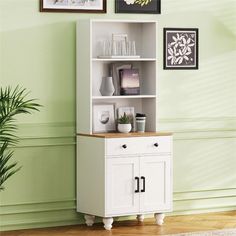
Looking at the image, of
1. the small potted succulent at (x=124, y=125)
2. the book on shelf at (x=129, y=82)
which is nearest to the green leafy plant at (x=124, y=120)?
the small potted succulent at (x=124, y=125)

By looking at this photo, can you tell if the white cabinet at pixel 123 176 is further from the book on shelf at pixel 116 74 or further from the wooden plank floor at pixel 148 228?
the book on shelf at pixel 116 74

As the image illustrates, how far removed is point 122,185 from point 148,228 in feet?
1.54

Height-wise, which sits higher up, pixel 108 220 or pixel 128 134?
pixel 128 134

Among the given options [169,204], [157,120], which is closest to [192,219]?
[169,204]

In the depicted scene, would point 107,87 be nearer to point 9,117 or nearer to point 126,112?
point 126,112

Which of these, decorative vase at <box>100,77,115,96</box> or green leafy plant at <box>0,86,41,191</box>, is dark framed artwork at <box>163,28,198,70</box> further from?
green leafy plant at <box>0,86,41,191</box>

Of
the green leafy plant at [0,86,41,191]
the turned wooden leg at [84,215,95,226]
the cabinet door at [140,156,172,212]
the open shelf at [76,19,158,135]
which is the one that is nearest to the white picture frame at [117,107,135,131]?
the open shelf at [76,19,158,135]

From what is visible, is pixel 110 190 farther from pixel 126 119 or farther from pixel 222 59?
pixel 222 59

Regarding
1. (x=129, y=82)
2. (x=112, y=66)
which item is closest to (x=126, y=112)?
(x=129, y=82)

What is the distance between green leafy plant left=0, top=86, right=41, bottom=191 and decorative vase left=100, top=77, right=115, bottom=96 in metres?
0.57

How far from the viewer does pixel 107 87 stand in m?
6.52

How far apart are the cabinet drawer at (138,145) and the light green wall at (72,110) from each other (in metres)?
0.42

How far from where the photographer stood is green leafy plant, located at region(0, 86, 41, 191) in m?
5.92

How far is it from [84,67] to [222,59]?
4.79 ft
